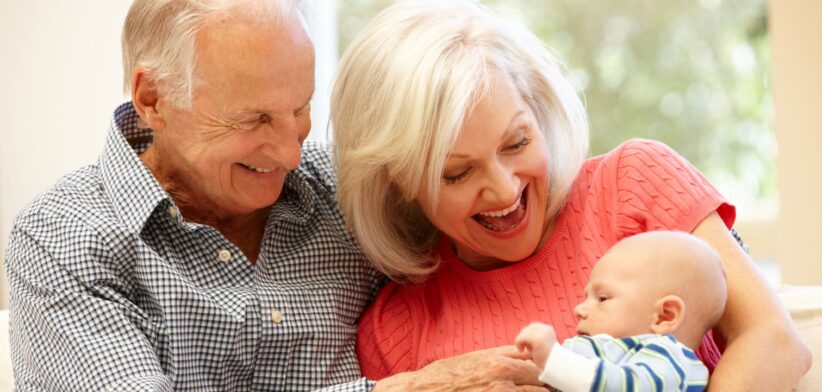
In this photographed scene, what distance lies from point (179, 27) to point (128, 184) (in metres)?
0.33

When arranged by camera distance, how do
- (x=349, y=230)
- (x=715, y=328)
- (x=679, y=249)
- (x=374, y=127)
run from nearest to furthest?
(x=679, y=249) → (x=715, y=328) → (x=374, y=127) → (x=349, y=230)

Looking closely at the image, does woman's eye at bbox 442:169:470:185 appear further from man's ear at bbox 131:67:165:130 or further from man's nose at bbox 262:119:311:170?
man's ear at bbox 131:67:165:130

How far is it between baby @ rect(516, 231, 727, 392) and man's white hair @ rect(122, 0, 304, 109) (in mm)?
835

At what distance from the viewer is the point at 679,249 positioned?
183 centimetres

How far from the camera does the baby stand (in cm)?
164

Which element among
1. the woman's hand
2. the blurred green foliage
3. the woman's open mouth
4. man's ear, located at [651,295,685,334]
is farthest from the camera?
the blurred green foliage

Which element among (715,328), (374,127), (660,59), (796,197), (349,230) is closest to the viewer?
(715,328)

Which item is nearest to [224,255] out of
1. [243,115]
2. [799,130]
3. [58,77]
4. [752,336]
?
[243,115]

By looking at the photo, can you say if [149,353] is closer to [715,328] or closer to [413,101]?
[413,101]

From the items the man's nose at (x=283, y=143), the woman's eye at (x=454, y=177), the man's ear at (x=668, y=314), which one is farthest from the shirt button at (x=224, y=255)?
the man's ear at (x=668, y=314)

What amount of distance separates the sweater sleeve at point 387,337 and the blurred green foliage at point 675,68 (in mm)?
4062

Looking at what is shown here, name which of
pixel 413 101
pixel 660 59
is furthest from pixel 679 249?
pixel 660 59

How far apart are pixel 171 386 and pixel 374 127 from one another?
63 cm

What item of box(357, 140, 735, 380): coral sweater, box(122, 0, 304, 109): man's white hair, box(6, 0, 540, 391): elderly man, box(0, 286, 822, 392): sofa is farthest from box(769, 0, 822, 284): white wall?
box(122, 0, 304, 109): man's white hair
